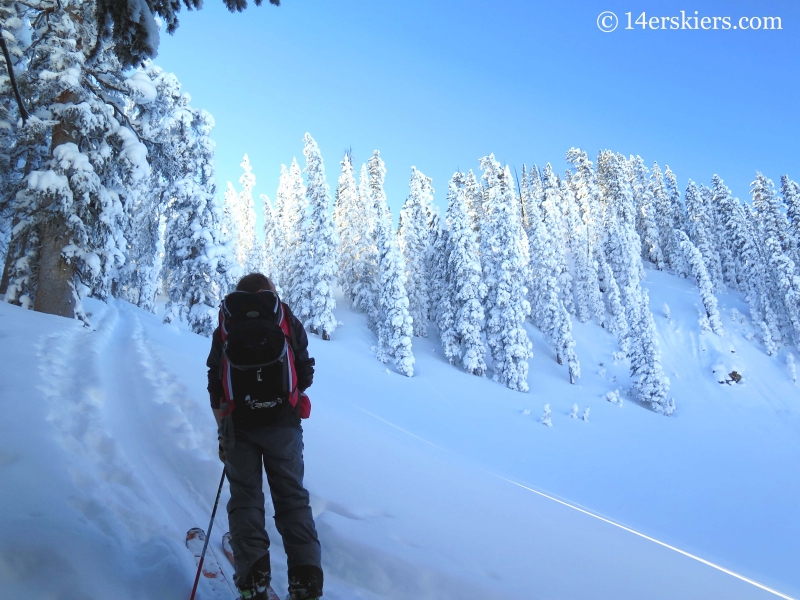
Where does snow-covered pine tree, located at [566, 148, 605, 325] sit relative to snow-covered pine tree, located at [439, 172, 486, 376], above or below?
above

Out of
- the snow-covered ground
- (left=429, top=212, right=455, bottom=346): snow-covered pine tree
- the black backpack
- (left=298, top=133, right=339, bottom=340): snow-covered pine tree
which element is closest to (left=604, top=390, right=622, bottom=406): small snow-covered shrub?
(left=429, top=212, right=455, bottom=346): snow-covered pine tree

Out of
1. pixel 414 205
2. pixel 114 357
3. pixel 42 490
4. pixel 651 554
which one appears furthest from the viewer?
pixel 414 205

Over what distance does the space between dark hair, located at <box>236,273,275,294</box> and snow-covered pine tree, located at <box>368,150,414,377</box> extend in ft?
89.9

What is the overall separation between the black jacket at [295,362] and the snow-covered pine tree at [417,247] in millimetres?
35269

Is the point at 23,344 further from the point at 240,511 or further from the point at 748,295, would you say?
the point at 748,295

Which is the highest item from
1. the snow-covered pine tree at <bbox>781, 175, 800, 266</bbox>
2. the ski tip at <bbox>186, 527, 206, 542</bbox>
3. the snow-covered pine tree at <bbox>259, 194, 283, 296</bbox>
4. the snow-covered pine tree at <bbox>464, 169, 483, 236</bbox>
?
the snow-covered pine tree at <bbox>781, 175, 800, 266</bbox>

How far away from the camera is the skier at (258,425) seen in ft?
9.53

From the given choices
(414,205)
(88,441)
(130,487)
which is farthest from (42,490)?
(414,205)

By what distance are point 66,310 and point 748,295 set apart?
2448 inches

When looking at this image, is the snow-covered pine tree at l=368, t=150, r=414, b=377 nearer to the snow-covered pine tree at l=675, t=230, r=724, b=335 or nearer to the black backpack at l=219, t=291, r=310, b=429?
the black backpack at l=219, t=291, r=310, b=429

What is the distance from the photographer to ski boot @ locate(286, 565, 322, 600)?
2.69 meters

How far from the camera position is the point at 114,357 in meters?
9.92

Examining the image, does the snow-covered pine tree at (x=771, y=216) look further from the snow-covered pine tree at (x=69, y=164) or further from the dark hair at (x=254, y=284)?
the dark hair at (x=254, y=284)

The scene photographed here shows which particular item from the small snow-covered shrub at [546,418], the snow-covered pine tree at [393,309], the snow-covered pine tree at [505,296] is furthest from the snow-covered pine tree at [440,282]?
the small snow-covered shrub at [546,418]
